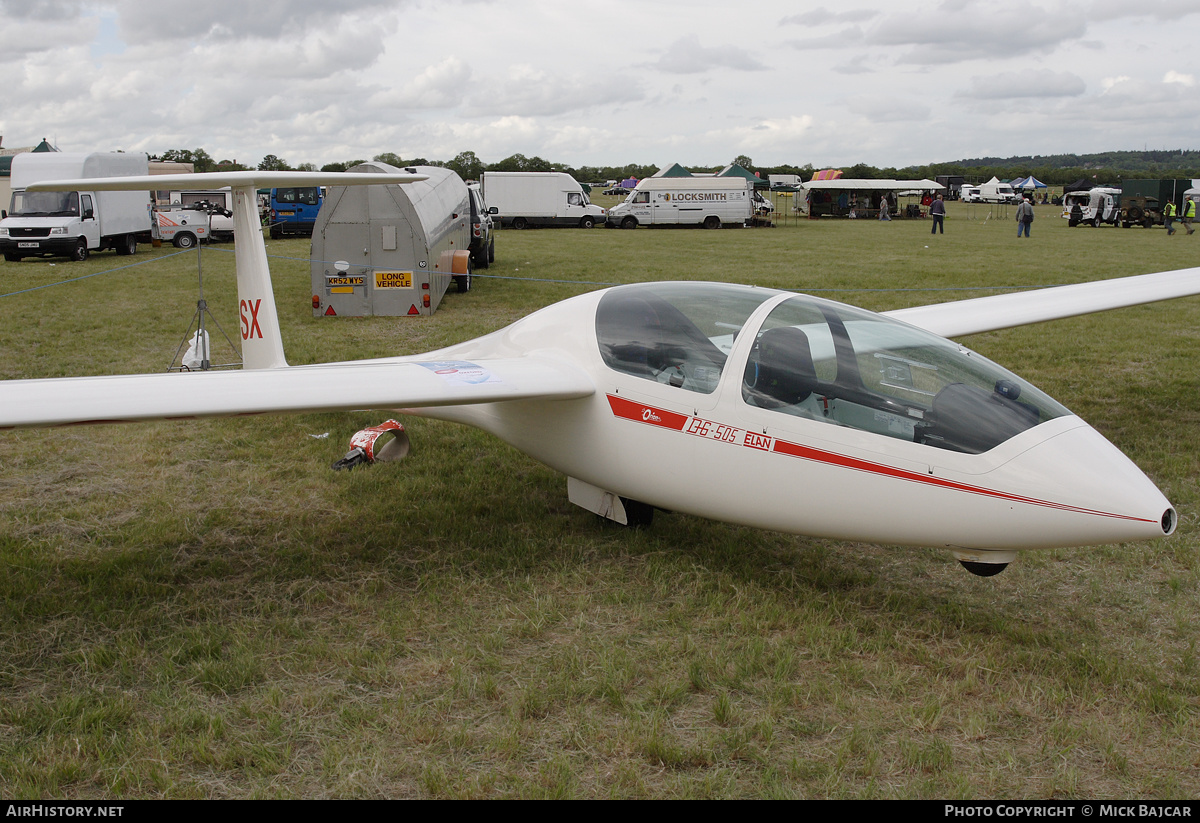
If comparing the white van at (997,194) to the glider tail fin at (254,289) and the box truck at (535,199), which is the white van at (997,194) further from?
the glider tail fin at (254,289)

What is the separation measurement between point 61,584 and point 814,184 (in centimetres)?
5186

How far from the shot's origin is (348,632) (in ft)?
15.9

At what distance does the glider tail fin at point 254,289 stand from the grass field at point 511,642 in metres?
0.95

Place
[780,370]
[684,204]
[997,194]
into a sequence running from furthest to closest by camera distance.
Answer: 1. [997,194]
2. [684,204]
3. [780,370]

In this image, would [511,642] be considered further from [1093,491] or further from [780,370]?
[1093,491]

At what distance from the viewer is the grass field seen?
3680mm

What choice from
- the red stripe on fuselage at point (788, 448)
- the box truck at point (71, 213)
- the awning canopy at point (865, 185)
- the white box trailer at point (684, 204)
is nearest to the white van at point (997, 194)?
the awning canopy at point (865, 185)

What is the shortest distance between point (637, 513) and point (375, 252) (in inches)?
420

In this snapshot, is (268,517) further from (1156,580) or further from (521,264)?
(521,264)

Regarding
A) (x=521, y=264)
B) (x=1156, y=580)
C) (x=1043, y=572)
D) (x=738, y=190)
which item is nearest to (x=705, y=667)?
(x=1043, y=572)

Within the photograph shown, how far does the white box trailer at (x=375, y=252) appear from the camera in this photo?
14.9 meters

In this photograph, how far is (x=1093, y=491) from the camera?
405 cm

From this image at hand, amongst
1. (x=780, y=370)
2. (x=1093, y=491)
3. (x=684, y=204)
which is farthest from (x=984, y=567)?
(x=684, y=204)

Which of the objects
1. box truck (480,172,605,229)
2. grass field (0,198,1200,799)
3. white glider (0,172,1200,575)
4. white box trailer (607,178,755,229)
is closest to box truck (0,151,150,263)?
box truck (480,172,605,229)
